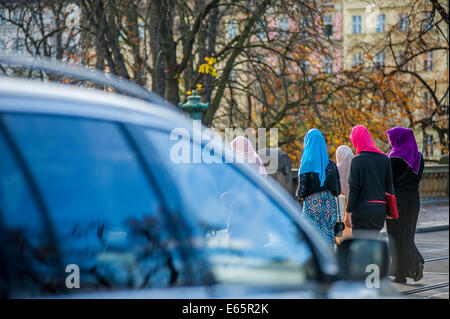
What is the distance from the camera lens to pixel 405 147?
30.7 feet

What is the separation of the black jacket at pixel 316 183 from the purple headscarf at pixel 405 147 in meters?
1.44

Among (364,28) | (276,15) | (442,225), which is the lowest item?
(442,225)

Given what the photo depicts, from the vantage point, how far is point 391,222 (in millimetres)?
9555

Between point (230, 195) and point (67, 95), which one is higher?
point (67, 95)

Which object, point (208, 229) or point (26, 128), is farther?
point (208, 229)

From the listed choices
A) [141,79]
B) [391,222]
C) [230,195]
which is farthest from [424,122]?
[230,195]

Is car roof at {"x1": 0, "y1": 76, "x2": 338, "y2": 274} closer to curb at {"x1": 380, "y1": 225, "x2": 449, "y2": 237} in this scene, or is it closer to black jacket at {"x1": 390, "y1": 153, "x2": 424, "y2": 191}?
black jacket at {"x1": 390, "y1": 153, "x2": 424, "y2": 191}

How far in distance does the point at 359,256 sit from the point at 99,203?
1018 mm

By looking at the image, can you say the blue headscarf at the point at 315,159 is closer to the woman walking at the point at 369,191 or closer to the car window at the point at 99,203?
the woman walking at the point at 369,191

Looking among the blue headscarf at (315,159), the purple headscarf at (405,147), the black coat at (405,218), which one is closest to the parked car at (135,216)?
the blue headscarf at (315,159)

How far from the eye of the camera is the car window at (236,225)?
222 centimetres

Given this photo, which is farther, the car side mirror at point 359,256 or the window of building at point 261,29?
the window of building at point 261,29

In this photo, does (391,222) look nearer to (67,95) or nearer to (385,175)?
(385,175)

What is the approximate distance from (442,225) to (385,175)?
11.0m
